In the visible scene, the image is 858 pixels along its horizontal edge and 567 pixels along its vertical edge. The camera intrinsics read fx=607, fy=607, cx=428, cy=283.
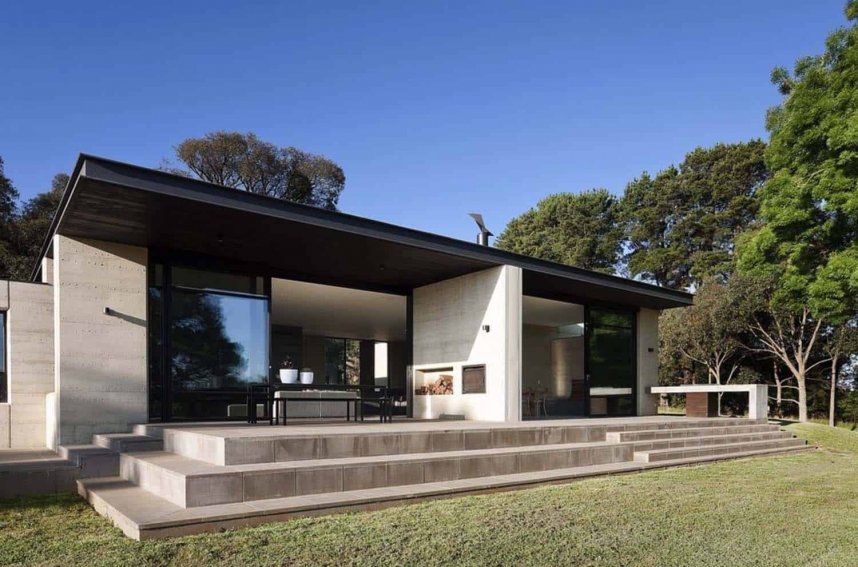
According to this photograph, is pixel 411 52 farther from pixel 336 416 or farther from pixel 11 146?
pixel 11 146

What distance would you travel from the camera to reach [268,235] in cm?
870

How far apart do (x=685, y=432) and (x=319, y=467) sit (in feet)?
24.0

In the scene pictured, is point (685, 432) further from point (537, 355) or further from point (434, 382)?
point (537, 355)

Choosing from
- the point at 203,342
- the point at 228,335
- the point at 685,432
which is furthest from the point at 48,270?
the point at 685,432

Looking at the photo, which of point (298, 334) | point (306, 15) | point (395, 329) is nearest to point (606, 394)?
point (395, 329)

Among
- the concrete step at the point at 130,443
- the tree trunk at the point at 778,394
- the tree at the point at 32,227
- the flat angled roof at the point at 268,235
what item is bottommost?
the tree trunk at the point at 778,394

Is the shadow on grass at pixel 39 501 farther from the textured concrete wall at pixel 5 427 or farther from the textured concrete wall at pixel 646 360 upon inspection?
the textured concrete wall at pixel 646 360

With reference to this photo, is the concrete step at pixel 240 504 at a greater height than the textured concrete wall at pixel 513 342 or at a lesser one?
lesser

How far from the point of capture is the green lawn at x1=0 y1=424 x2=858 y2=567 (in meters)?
4.19

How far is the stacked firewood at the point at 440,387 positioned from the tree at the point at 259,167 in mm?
19123

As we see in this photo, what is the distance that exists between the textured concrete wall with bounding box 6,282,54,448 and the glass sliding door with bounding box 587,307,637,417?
1088cm

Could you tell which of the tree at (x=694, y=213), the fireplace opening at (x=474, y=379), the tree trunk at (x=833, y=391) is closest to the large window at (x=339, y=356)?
the fireplace opening at (x=474, y=379)

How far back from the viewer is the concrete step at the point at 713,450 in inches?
356

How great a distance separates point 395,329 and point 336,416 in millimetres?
5791
